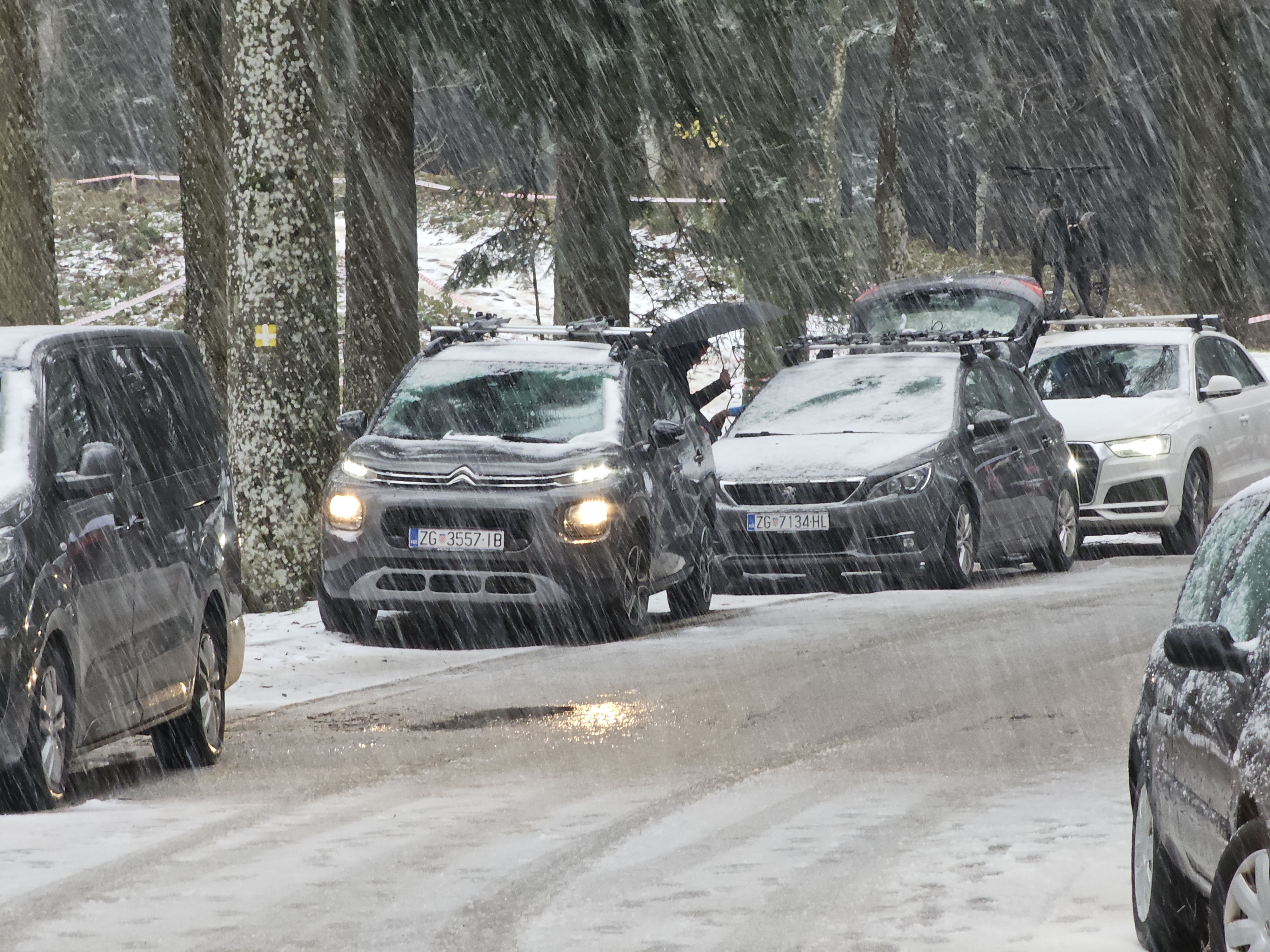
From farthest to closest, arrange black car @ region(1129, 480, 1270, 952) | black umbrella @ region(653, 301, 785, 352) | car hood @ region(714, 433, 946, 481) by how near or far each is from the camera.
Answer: black umbrella @ region(653, 301, 785, 352), car hood @ region(714, 433, 946, 481), black car @ region(1129, 480, 1270, 952)

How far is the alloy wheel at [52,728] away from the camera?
7.89m

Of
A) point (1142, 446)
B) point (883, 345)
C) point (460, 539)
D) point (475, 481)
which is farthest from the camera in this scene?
point (1142, 446)

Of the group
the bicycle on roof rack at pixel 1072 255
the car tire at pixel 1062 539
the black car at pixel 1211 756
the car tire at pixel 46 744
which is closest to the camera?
the black car at pixel 1211 756

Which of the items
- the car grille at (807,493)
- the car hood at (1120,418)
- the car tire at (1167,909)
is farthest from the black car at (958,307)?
the car tire at (1167,909)

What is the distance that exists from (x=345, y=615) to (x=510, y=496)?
1.25m

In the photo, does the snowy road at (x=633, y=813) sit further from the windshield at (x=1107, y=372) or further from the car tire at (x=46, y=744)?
the windshield at (x=1107, y=372)

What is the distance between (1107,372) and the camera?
20031 millimetres

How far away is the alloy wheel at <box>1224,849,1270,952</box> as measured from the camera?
15.2 feet

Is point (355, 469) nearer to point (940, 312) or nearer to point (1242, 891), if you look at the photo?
point (1242, 891)

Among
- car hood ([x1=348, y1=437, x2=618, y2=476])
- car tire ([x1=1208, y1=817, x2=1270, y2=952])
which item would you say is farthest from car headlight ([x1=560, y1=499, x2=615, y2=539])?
car tire ([x1=1208, y1=817, x2=1270, y2=952])

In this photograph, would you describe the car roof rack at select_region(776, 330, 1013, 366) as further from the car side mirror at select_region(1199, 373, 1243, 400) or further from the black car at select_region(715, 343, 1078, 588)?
the car side mirror at select_region(1199, 373, 1243, 400)

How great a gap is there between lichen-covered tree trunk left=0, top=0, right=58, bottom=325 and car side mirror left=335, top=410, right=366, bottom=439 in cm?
289

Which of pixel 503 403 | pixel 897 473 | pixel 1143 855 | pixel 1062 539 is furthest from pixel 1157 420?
pixel 1143 855

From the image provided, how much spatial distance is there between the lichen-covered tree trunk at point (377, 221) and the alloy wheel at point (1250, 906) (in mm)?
14937
